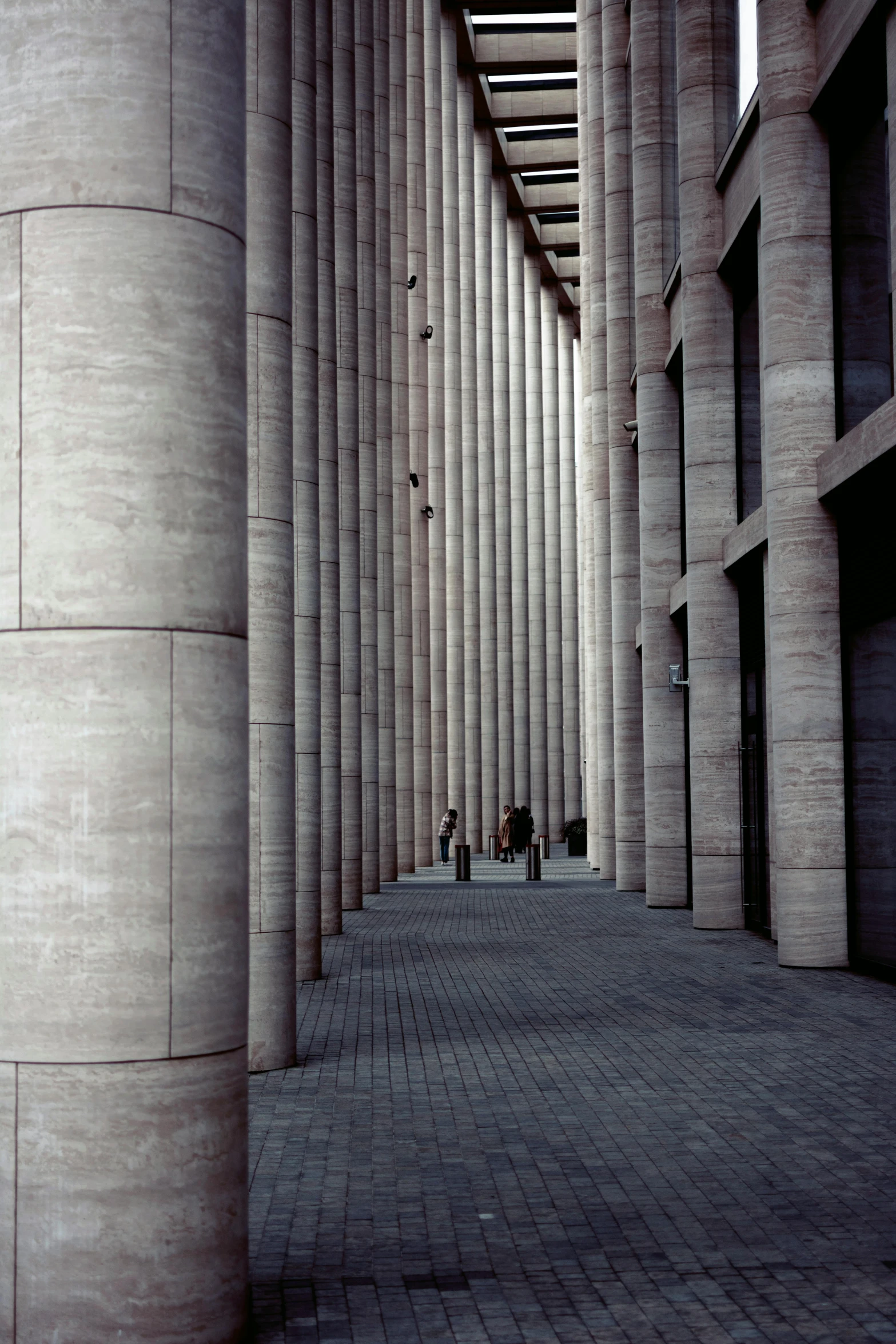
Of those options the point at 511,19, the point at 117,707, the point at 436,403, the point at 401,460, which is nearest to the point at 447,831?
the point at 401,460

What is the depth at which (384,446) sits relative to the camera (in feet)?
111

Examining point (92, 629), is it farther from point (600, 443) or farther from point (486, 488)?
point (486, 488)

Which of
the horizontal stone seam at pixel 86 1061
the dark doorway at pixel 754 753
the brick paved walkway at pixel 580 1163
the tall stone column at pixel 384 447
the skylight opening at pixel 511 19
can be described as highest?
the skylight opening at pixel 511 19

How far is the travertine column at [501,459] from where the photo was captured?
57.4 metres

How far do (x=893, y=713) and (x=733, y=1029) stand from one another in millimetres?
4328

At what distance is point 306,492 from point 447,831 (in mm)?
26390

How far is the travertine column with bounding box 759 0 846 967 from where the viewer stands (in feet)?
53.0

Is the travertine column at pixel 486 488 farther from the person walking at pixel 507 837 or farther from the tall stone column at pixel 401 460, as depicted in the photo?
the tall stone column at pixel 401 460

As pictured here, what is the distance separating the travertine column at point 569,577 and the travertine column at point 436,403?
12.3 m

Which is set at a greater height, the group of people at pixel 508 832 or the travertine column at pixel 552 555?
the travertine column at pixel 552 555

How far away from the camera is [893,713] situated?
15.4m

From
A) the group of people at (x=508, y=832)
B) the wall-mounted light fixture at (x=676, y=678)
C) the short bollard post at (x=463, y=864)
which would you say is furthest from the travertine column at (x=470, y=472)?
the wall-mounted light fixture at (x=676, y=678)

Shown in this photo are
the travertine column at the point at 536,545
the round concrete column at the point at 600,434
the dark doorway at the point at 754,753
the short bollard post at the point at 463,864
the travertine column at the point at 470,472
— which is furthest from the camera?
the travertine column at the point at 536,545

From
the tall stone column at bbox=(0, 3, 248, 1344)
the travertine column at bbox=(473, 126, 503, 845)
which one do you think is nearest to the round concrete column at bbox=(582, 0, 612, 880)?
the travertine column at bbox=(473, 126, 503, 845)
